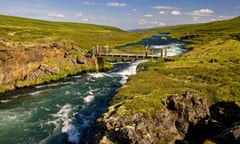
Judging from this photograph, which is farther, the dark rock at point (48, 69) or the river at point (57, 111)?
the dark rock at point (48, 69)

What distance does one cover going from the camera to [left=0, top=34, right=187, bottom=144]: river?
36719 millimetres

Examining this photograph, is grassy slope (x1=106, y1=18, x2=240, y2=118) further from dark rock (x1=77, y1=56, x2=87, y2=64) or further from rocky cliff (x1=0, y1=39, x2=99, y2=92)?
dark rock (x1=77, y1=56, x2=87, y2=64)

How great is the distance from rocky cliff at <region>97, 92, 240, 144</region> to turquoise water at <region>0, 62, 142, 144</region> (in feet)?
22.8

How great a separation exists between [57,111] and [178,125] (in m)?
21.7

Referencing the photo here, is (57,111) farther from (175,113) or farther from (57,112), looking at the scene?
(175,113)

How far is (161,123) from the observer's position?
1244 inches

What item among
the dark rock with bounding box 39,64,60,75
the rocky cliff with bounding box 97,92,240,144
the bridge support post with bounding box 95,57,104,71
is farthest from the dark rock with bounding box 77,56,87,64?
the rocky cliff with bounding box 97,92,240,144

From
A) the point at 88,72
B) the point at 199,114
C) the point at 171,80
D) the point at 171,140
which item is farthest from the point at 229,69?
the point at 88,72

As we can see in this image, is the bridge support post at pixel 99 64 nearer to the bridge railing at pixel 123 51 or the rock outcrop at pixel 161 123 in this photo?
the bridge railing at pixel 123 51

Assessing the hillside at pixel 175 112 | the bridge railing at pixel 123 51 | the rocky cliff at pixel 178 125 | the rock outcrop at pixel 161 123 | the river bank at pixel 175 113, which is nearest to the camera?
the rocky cliff at pixel 178 125

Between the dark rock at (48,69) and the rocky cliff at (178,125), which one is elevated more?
the dark rock at (48,69)

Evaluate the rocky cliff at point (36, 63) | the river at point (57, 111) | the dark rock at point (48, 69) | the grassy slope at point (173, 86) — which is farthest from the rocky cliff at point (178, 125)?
the dark rock at point (48, 69)

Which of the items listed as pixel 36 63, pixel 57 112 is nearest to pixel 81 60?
pixel 36 63

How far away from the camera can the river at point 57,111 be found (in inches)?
1446
